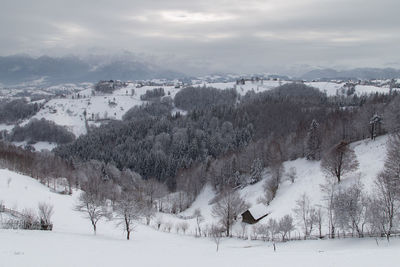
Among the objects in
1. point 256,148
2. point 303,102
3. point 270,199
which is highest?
point 303,102

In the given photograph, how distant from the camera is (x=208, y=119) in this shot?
178125 millimetres

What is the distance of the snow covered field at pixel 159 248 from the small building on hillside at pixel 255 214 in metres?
2.32

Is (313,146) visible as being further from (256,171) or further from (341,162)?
(341,162)

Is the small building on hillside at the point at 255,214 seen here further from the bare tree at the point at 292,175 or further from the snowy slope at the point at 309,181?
the bare tree at the point at 292,175

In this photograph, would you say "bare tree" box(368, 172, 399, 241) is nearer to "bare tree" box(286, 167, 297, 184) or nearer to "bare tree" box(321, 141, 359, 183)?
"bare tree" box(321, 141, 359, 183)

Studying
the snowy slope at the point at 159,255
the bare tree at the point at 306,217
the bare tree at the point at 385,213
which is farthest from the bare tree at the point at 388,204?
the bare tree at the point at 306,217

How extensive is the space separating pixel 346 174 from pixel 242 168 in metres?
40.0

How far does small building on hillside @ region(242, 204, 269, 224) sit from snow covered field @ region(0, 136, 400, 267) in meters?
2.32

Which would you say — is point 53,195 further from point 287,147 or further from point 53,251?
point 287,147

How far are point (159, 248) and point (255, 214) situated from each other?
2873cm

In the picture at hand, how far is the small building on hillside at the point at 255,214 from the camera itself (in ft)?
181

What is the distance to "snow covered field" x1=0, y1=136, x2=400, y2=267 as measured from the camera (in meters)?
21.9

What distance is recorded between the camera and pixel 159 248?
32000 millimetres

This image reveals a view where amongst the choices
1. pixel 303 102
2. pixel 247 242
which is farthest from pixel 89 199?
pixel 303 102
